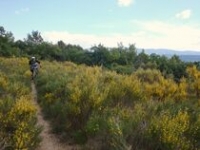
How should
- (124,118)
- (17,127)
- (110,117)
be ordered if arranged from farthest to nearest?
(110,117) → (124,118) → (17,127)

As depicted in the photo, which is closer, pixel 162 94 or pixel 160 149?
pixel 160 149

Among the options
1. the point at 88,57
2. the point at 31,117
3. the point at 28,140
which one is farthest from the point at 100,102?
the point at 88,57

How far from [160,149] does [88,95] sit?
13.2ft

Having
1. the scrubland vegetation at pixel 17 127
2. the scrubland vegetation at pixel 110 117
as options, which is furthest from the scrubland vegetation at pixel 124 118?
the scrubland vegetation at pixel 17 127

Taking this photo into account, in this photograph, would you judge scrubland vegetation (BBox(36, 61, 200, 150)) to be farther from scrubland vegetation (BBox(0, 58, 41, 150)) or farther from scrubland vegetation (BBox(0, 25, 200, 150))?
scrubland vegetation (BBox(0, 58, 41, 150))

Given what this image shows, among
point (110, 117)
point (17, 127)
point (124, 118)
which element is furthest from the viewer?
point (110, 117)

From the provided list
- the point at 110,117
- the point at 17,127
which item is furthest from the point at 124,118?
the point at 17,127

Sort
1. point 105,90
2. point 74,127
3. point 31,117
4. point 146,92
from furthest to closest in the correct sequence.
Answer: point 146,92 < point 105,90 < point 74,127 < point 31,117

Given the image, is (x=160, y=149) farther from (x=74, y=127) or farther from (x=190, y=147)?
(x=74, y=127)

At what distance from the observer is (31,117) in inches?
392

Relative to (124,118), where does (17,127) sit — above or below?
below

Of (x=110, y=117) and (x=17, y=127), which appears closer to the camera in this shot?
(x=17, y=127)

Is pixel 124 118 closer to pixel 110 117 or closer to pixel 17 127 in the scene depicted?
pixel 110 117

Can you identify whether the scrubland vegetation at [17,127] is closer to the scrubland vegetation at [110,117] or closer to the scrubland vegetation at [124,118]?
the scrubland vegetation at [110,117]
